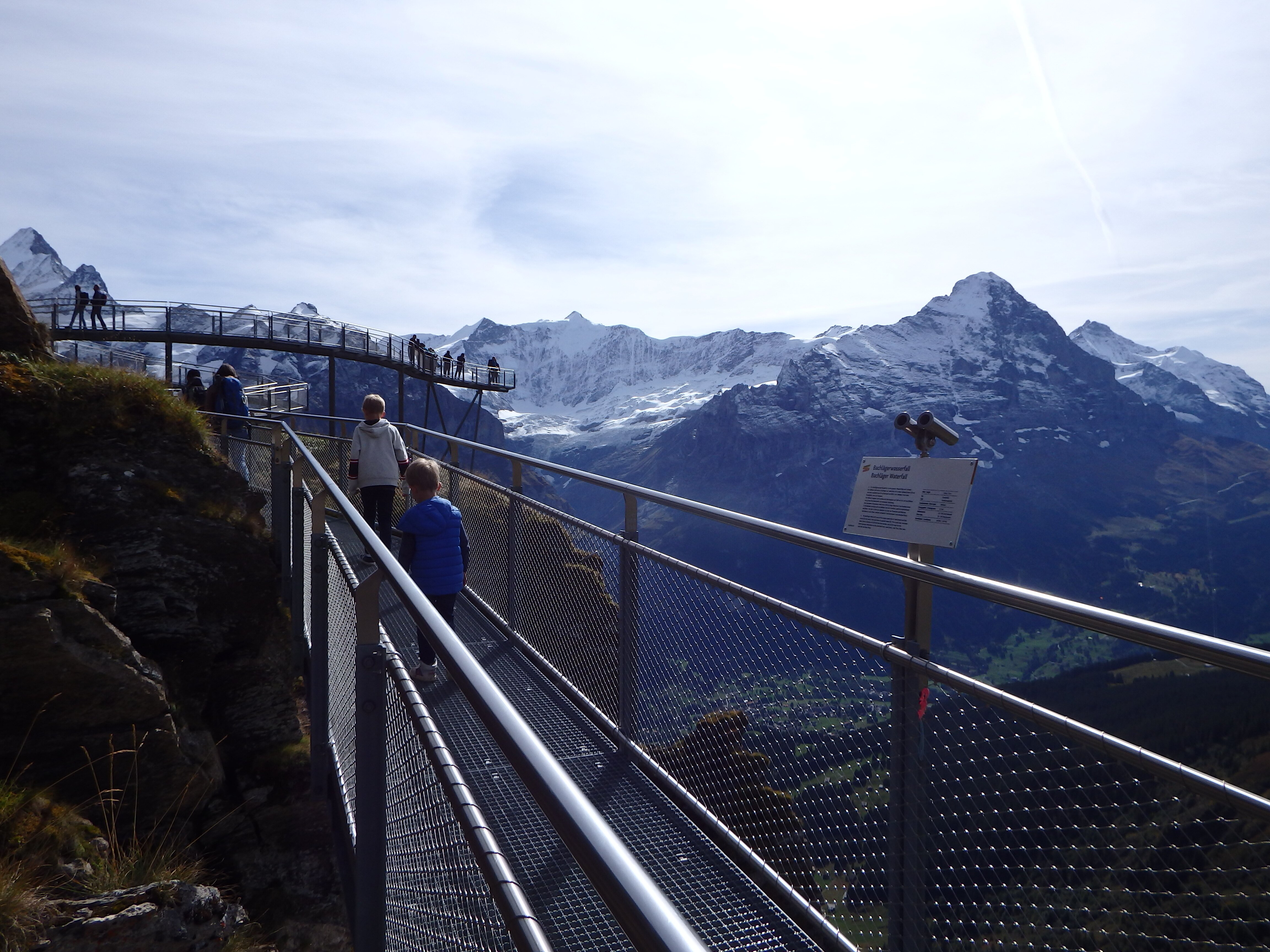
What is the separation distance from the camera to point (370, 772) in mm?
2398

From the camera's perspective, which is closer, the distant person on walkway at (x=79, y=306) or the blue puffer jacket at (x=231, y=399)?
the blue puffer jacket at (x=231, y=399)

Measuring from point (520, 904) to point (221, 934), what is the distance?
304 cm

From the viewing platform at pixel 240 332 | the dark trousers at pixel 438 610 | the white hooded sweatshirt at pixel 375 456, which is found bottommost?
the dark trousers at pixel 438 610

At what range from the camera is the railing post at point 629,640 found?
507cm

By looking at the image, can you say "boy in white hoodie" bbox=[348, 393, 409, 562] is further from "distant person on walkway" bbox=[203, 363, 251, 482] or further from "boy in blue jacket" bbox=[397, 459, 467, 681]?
"distant person on walkway" bbox=[203, 363, 251, 482]

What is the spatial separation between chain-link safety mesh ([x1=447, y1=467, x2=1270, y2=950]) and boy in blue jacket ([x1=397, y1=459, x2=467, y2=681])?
31.0 inches

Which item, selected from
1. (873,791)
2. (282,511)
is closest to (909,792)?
(873,791)

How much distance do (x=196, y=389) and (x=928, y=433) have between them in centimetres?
1786

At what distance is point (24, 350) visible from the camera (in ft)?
29.5

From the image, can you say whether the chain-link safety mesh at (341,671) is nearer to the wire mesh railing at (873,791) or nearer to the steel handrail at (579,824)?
the wire mesh railing at (873,791)

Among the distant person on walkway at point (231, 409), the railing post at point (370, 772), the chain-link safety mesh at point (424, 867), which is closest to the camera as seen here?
the chain-link safety mesh at point (424, 867)

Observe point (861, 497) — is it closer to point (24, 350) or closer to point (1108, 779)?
point (1108, 779)

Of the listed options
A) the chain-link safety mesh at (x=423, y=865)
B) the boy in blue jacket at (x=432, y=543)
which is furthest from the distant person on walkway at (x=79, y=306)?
the chain-link safety mesh at (x=423, y=865)

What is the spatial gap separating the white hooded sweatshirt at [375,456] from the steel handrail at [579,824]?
7.28m
